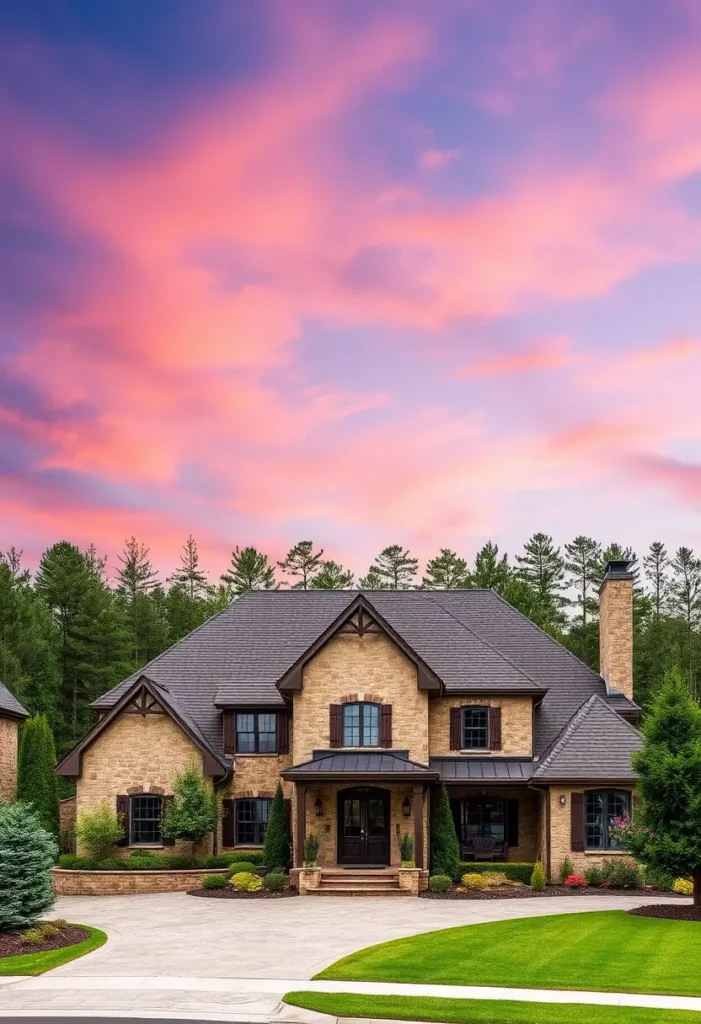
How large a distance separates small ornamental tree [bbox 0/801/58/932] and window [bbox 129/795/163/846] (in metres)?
12.9

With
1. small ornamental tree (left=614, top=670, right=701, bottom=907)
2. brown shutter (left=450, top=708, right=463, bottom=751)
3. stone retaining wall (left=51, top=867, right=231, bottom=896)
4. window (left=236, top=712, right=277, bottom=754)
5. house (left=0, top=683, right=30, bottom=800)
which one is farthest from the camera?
house (left=0, top=683, right=30, bottom=800)

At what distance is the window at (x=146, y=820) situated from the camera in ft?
115

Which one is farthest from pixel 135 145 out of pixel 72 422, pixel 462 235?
pixel 72 422

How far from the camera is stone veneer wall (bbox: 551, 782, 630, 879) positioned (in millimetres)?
32219

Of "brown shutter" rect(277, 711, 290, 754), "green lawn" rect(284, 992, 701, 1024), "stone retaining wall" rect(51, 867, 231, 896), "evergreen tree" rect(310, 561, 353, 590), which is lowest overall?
"stone retaining wall" rect(51, 867, 231, 896)

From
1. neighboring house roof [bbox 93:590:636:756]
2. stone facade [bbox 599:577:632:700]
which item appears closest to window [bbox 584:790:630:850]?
neighboring house roof [bbox 93:590:636:756]

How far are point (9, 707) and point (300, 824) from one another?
13880 mm

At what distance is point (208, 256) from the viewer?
2692cm

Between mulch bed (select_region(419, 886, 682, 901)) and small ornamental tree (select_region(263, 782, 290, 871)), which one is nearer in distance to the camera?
mulch bed (select_region(419, 886, 682, 901))

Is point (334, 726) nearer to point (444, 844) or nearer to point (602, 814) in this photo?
point (444, 844)

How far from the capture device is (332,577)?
3250 inches

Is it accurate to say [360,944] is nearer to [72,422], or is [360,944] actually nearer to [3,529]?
[72,422]

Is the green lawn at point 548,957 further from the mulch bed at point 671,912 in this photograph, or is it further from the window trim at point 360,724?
the window trim at point 360,724

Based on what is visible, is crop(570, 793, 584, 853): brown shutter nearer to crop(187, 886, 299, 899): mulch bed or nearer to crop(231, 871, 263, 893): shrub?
crop(187, 886, 299, 899): mulch bed
